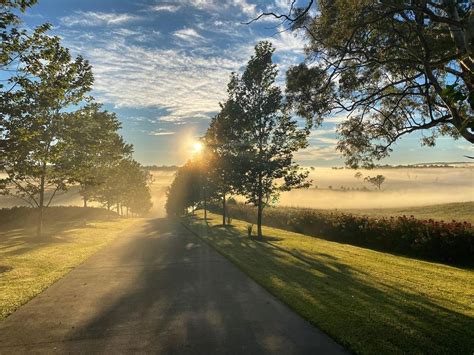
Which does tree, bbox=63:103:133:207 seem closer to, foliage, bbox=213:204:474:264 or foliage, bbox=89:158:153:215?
foliage, bbox=89:158:153:215

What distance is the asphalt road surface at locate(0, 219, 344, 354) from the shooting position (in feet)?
18.7

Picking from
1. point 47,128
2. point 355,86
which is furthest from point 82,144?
point 355,86

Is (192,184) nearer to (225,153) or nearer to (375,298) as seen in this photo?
(225,153)

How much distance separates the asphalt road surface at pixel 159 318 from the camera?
5711mm

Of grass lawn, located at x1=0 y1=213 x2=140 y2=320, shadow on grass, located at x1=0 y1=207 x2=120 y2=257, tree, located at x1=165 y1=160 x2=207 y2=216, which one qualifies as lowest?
grass lawn, located at x1=0 y1=213 x2=140 y2=320

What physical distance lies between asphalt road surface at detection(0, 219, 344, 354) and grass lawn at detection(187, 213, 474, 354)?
1.63ft

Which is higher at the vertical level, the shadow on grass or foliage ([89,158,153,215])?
foliage ([89,158,153,215])

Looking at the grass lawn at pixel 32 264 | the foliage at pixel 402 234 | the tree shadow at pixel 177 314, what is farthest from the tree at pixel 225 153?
the tree shadow at pixel 177 314

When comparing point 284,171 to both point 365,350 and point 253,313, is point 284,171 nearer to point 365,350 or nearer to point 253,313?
point 253,313

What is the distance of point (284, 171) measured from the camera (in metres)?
22.3

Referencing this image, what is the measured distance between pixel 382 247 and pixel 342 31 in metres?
14.8

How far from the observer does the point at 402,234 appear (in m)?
19.9

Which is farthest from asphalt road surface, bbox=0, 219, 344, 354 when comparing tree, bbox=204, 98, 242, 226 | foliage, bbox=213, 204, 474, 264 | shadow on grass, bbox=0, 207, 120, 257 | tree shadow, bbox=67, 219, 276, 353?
tree, bbox=204, 98, 242, 226

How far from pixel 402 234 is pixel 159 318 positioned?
16.7 metres
